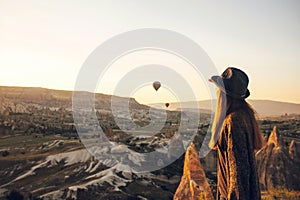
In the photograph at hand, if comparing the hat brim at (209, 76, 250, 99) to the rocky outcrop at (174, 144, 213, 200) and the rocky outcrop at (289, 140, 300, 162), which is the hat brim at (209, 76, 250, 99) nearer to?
the rocky outcrop at (174, 144, 213, 200)

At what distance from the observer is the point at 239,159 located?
4.16m

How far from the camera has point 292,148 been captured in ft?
76.0

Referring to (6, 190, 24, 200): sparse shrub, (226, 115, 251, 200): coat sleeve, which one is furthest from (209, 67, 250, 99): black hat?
(6, 190, 24, 200): sparse shrub

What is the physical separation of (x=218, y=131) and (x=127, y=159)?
108 ft

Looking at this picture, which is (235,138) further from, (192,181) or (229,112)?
(192,181)

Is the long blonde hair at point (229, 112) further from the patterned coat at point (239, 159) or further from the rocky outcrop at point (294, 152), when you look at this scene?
the rocky outcrop at point (294, 152)

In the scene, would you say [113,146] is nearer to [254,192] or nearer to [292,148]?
[292,148]

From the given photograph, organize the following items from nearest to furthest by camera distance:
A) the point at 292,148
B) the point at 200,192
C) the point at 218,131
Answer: the point at 218,131 → the point at 200,192 → the point at 292,148

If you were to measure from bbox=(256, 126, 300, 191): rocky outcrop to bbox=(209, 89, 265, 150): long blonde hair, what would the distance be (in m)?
17.0

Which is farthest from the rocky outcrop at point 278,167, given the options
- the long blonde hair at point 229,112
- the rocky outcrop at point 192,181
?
the long blonde hair at point 229,112

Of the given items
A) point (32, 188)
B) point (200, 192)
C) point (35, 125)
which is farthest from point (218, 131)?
point (35, 125)

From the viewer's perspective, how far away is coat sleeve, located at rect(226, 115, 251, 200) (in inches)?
162

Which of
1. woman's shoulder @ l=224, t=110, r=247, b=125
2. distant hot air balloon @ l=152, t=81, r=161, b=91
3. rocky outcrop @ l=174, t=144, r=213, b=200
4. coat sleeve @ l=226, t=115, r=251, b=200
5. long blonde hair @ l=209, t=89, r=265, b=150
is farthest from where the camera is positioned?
A: distant hot air balloon @ l=152, t=81, r=161, b=91

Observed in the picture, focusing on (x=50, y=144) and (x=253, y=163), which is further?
(x=50, y=144)
